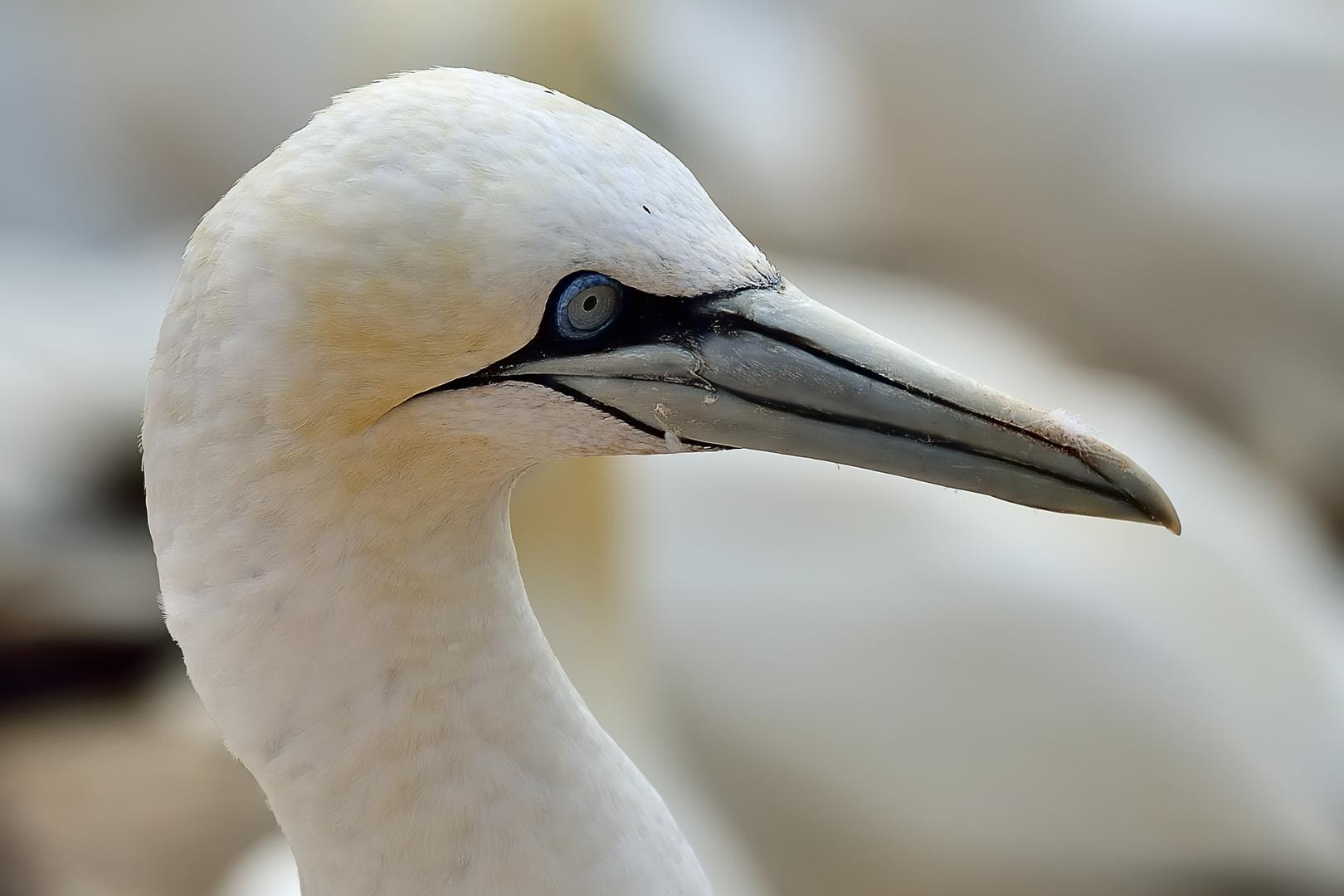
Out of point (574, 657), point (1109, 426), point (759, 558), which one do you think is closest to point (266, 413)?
point (574, 657)

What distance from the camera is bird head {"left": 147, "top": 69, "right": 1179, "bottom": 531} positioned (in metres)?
0.58

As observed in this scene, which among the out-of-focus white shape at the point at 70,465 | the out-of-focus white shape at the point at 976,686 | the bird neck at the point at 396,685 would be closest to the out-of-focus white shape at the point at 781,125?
the out-of-focus white shape at the point at 976,686

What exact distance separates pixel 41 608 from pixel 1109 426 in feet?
6.09

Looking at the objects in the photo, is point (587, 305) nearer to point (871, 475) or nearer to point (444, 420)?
point (444, 420)

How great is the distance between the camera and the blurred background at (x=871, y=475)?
1717 mm

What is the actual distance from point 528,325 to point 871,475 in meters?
1.37

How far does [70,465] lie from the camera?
206 cm

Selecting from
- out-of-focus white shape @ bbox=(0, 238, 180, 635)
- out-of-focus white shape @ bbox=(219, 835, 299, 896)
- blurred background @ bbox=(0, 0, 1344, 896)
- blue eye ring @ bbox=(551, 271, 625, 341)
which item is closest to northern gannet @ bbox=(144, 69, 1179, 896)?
blue eye ring @ bbox=(551, 271, 625, 341)

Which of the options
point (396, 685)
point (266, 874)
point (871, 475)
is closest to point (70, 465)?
point (266, 874)

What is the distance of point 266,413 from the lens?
617 mm

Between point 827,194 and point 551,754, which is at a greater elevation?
point 827,194

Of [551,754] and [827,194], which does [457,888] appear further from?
[827,194]

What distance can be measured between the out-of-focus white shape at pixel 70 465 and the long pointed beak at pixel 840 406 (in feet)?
4.74

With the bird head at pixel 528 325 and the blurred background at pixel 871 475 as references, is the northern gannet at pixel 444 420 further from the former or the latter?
the blurred background at pixel 871 475
